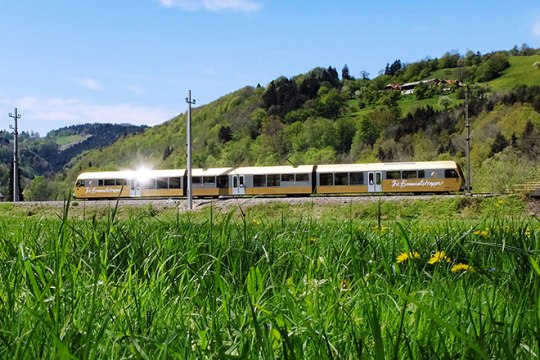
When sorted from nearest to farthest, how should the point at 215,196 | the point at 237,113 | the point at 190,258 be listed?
the point at 190,258
the point at 215,196
the point at 237,113

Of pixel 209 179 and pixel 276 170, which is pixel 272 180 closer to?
pixel 276 170

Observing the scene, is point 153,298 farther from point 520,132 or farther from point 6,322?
point 520,132

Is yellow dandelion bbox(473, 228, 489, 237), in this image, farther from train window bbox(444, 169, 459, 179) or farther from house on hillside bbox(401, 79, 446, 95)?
house on hillside bbox(401, 79, 446, 95)

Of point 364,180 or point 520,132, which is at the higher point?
point 520,132

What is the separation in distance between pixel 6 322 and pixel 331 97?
157 metres

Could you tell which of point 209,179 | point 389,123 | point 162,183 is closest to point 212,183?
point 209,179

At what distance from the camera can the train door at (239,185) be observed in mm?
41531

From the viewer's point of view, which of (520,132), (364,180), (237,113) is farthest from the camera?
(237,113)

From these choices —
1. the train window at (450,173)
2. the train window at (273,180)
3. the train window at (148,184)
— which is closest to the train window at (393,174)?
the train window at (450,173)

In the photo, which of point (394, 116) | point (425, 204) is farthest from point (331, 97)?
point (425, 204)

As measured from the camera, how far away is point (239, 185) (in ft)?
137

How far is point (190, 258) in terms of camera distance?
3.10 m

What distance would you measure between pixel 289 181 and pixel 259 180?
2435mm

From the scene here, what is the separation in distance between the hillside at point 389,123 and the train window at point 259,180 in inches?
690
